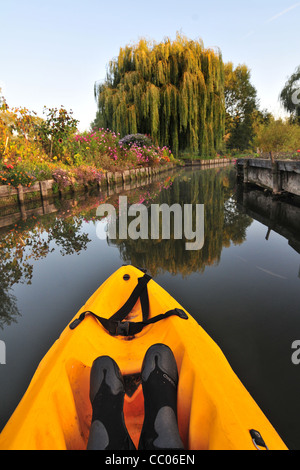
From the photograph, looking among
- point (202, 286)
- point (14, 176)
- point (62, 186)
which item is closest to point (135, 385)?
point (202, 286)

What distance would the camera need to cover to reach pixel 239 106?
3847cm

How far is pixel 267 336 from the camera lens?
2.12 meters

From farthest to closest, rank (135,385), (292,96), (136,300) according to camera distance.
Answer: (292,96)
(136,300)
(135,385)

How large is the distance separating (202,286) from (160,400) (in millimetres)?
1781

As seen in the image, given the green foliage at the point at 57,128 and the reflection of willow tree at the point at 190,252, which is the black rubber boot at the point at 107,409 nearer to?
the reflection of willow tree at the point at 190,252

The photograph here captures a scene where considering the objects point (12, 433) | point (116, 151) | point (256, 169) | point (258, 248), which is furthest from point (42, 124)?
point (12, 433)

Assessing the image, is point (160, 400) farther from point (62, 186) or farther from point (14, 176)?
point (62, 186)

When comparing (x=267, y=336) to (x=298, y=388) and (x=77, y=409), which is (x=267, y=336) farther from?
(x=77, y=409)

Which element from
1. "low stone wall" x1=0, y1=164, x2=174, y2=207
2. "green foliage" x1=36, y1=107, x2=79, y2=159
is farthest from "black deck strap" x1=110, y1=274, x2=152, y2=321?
"green foliage" x1=36, y1=107, x2=79, y2=159

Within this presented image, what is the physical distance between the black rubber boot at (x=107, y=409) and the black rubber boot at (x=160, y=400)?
99 mm

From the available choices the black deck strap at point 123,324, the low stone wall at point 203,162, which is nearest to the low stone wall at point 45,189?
the black deck strap at point 123,324

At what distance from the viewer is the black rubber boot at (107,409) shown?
114cm

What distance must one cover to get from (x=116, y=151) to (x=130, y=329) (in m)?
13.5

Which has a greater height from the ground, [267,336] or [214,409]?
[214,409]
